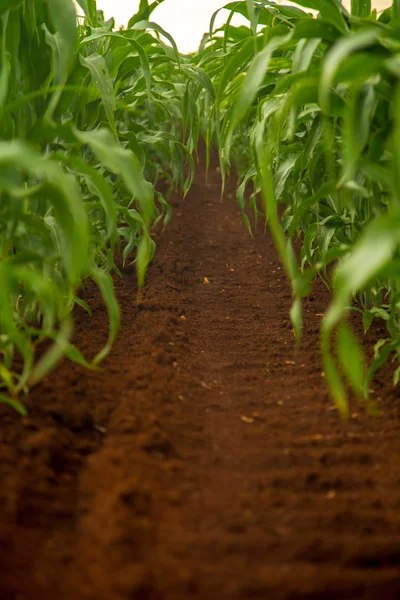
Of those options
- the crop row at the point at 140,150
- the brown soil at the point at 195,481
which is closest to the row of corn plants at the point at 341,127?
the crop row at the point at 140,150

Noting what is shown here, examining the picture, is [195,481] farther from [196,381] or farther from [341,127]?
[341,127]

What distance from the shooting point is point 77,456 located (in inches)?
31.0

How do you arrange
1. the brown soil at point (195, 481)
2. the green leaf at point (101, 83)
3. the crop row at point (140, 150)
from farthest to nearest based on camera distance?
the green leaf at point (101, 83) → the crop row at point (140, 150) → the brown soil at point (195, 481)

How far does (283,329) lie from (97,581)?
943 millimetres

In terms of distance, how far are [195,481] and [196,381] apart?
0.36 metres

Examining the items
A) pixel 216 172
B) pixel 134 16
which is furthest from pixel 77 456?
pixel 216 172

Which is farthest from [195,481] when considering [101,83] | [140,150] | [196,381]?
[140,150]

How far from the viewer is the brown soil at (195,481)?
575 millimetres

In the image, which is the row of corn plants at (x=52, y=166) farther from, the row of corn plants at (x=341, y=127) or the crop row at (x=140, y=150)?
the row of corn plants at (x=341, y=127)

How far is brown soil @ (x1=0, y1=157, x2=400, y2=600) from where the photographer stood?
22.6 inches

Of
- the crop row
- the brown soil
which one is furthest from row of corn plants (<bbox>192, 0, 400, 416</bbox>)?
the brown soil

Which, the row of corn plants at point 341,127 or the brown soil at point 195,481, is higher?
the row of corn plants at point 341,127

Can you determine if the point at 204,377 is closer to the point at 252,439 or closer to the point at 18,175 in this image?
the point at 252,439

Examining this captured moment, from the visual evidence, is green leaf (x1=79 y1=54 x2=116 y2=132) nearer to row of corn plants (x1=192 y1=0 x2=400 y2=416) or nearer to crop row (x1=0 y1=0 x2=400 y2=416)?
crop row (x1=0 y1=0 x2=400 y2=416)
